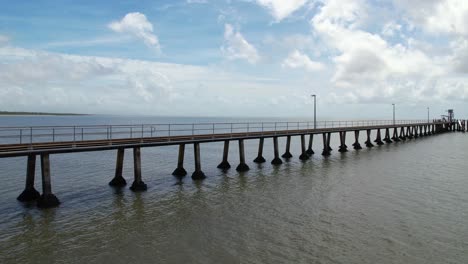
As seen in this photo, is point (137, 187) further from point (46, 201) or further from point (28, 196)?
point (28, 196)

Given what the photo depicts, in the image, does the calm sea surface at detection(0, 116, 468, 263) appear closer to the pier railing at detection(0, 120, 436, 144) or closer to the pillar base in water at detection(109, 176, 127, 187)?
the pillar base in water at detection(109, 176, 127, 187)

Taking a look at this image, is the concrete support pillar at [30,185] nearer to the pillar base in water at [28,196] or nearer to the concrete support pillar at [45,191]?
the pillar base in water at [28,196]

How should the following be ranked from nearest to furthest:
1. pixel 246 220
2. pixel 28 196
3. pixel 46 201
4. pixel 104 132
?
pixel 246 220
pixel 46 201
pixel 28 196
pixel 104 132

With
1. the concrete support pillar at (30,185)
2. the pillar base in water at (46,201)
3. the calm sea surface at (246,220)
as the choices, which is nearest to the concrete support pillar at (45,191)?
the pillar base in water at (46,201)

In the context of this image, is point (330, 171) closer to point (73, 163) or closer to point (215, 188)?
point (215, 188)

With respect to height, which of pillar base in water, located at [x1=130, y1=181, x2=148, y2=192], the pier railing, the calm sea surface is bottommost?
the calm sea surface

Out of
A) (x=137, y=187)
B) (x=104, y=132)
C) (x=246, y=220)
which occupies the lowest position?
(x=246, y=220)

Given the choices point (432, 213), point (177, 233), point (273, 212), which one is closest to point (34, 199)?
point (177, 233)

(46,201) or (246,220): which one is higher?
(46,201)

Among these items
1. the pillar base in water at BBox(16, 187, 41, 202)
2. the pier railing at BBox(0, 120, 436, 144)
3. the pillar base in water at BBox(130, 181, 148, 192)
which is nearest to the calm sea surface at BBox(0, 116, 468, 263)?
the pillar base in water at BBox(16, 187, 41, 202)

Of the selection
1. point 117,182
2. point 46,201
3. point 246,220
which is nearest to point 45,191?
point 46,201

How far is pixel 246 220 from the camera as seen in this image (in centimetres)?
1465

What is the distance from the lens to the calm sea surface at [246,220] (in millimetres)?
11398

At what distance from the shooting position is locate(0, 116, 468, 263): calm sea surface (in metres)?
11.4
